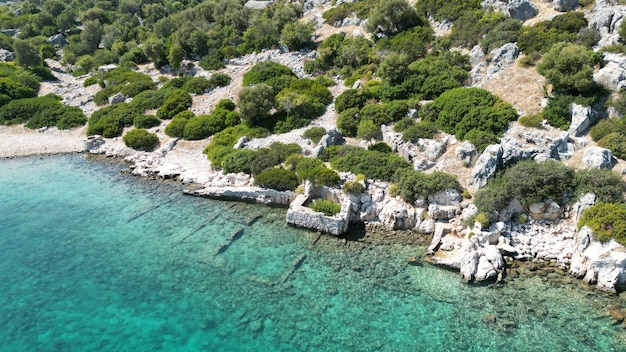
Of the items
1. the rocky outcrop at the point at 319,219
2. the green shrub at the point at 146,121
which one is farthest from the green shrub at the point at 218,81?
the rocky outcrop at the point at 319,219

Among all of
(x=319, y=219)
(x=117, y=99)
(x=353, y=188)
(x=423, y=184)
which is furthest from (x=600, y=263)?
(x=117, y=99)

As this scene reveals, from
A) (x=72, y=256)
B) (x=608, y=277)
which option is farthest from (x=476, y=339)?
(x=72, y=256)

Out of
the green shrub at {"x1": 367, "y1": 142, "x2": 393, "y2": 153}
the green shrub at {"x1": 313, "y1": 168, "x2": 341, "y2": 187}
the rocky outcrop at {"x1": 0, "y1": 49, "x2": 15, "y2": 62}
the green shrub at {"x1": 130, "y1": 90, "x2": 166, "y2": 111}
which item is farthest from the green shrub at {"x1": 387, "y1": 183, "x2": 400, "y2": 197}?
the rocky outcrop at {"x1": 0, "y1": 49, "x2": 15, "y2": 62}

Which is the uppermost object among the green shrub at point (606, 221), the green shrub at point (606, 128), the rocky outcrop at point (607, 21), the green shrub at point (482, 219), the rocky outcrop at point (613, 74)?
the rocky outcrop at point (607, 21)

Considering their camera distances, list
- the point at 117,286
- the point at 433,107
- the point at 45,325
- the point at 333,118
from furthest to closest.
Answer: the point at 333,118 → the point at 433,107 → the point at 117,286 → the point at 45,325

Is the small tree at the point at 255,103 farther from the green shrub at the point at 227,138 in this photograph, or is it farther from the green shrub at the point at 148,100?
the green shrub at the point at 148,100

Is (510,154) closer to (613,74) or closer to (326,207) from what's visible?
(613,74)

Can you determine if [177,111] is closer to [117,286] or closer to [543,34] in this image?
[117,286]
